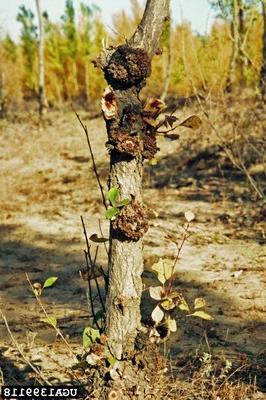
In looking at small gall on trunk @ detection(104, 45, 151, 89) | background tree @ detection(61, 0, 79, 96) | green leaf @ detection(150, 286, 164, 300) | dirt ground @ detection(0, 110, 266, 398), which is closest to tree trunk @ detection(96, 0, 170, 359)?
small gall on trunk @ detection(104, 45, 151, 89)

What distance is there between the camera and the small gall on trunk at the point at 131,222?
247cm

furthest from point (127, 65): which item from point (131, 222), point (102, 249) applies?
point (102, 249)

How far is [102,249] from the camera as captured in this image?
6.33m

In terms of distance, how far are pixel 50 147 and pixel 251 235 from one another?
714 cm

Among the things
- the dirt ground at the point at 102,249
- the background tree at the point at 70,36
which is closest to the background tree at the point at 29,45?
the background tree at the point at 70,36

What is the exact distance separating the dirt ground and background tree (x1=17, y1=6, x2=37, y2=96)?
7061 mm

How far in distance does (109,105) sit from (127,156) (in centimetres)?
25

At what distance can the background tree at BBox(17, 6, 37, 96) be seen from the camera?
1791cm

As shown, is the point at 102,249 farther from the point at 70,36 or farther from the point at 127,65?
the point at 70,36

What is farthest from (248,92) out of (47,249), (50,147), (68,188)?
(47,249)

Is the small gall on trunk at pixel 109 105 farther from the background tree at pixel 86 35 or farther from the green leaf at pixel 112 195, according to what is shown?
the background tree at pixel 86 35

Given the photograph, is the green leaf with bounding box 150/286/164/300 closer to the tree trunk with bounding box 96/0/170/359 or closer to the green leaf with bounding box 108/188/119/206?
the tree trunk with bounding box 96/0/170/359

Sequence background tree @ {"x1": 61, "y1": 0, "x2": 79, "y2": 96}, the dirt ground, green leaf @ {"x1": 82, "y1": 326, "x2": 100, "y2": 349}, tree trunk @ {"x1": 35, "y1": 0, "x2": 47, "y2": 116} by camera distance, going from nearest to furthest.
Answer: green leaf @ {"x1": 82, "y1": 326, "x2": 100, "y2": 349} → the dirt ground → tree trunk @ {"x1": 35, "y1": 0, "x2": 47, "y2": 116} → background tree @ {"x1": 61, "y1": 0, "x2": 79, "y2": 96}

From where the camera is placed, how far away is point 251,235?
21.5 ft
